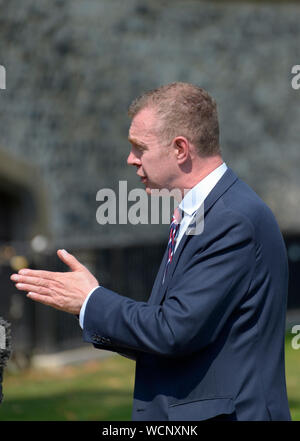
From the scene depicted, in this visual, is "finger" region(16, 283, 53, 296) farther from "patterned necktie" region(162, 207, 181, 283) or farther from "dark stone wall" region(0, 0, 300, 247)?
"dark stone wall" region(0, 0, 300, 247)

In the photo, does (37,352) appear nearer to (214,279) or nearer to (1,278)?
(1,278)

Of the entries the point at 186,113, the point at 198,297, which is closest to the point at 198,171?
the point at 186,113

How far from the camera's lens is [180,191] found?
2666 millimetres

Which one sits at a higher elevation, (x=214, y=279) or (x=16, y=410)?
(x=214, y=279)

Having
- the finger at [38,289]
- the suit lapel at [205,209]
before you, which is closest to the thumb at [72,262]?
the finger at [38,289]

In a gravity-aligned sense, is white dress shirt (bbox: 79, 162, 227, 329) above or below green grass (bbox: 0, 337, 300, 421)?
above

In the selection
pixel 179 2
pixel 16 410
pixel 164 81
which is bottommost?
pixel 16 410

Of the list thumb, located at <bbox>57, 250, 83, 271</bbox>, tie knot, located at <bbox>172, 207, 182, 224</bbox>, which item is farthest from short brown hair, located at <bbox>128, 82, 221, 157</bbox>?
thumb, located at <bbox>57, 250, 83, 271</bbox>

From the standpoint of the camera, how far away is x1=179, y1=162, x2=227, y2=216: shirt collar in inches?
103

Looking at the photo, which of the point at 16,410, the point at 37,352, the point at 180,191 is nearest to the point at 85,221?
the point at 37,352

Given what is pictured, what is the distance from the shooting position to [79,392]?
8438mm

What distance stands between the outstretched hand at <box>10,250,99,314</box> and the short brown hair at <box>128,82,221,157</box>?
20.7 inches

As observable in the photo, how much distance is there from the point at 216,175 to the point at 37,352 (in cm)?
747

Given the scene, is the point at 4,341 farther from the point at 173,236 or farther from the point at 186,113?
the point at 186,113
